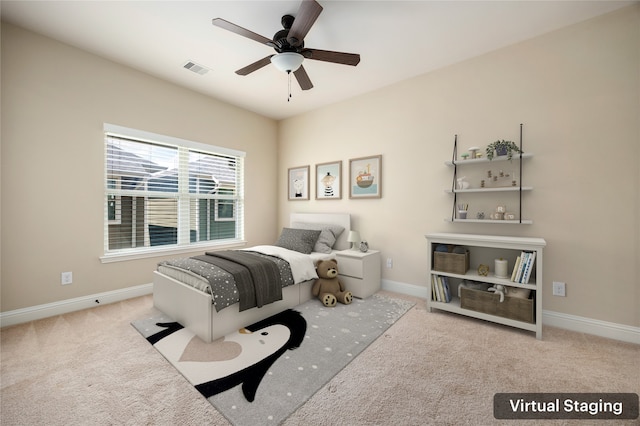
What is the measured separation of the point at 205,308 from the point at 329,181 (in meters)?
2.64

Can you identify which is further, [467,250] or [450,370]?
[467,250]

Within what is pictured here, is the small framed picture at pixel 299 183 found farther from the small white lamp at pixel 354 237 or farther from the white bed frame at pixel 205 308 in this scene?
the white bed frame at pixel 205 308

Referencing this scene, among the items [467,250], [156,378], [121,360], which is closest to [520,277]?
[467,250]

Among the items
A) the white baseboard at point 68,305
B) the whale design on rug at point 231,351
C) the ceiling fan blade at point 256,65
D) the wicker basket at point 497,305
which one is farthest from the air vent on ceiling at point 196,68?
the wicker basket at point 497,305

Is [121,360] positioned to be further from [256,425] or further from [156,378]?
[256,425]

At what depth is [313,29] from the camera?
239 cm

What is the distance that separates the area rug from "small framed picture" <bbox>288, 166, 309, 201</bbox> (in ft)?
7.08

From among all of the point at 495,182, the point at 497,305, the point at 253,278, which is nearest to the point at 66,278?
the point at 253,278

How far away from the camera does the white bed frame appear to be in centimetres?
213

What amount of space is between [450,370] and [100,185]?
149 inches

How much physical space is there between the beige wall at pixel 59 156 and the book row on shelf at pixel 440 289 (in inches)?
133

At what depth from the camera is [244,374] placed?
1731 mm

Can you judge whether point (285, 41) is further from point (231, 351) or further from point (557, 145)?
point (557, 145)

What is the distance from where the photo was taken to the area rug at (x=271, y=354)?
1.51 m
